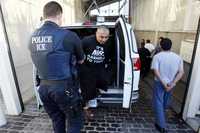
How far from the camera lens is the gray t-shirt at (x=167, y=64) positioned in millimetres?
2803

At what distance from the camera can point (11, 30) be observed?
12.0 feet

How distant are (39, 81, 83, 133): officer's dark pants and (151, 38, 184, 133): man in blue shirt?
1.47m

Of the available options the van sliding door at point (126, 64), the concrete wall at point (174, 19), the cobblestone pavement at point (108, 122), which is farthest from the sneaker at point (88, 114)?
the concrete wall at point (174, 19)

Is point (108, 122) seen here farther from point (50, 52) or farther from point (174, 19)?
point (174, 19)

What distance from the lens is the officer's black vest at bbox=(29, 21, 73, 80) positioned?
6.24 ft

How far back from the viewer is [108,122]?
3330mm

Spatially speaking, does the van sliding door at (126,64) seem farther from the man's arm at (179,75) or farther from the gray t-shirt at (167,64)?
the man's arm at (179,75)

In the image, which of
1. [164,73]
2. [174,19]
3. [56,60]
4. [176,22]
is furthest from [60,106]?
[174,19]

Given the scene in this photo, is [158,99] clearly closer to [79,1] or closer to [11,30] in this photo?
[11,30]

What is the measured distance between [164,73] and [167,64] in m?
0.16

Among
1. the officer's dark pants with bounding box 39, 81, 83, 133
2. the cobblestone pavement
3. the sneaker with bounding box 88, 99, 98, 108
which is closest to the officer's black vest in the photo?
A: the officer's dark pants with bounding box 39, 81, 83, 133

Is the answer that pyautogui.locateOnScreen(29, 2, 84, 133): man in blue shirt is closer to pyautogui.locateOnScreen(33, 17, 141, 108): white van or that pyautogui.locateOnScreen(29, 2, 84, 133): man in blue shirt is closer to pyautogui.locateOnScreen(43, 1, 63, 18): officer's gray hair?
pyautogui.locateOnScreen(43, 1, 63, 18): officer's gray hair

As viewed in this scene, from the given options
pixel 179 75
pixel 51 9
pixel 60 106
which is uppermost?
pixel 51 9

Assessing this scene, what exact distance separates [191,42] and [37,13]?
153 inches
